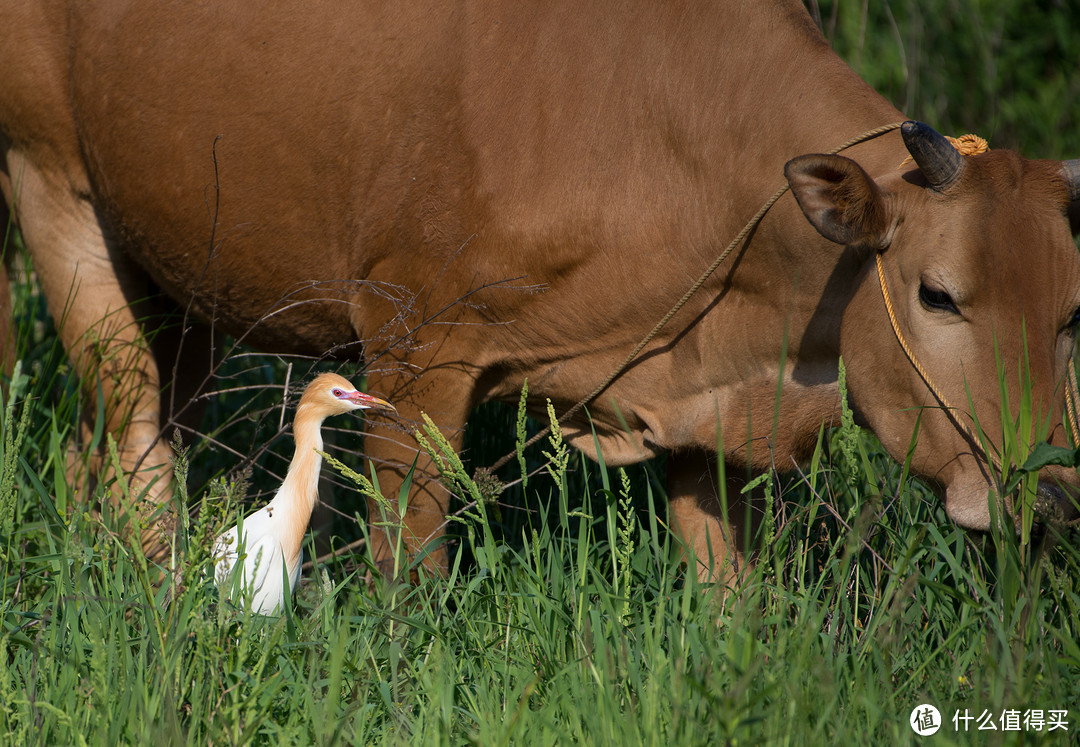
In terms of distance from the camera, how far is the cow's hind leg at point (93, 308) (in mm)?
3988

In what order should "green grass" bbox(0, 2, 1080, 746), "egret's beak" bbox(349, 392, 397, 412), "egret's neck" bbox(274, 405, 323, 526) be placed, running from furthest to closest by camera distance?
"egret's beak" bbox(349, 392, 397, 412), "egret's neck" bbox(274, 405, 323, 526), "green grass" bbox(0, 2, 1080, 746)

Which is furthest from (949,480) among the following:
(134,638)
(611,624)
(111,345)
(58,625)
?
(111,345)

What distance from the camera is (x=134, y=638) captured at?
260 cm

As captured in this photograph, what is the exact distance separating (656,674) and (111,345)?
2.55 metres

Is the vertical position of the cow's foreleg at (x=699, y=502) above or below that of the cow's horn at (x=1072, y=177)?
below

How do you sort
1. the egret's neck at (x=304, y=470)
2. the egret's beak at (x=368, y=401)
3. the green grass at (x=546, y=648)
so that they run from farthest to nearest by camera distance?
1. the egret's beak at (x=368, y=401)
2. the egret's neck at (x=304, y=470)
3. the green grass at (x=546, y=648)

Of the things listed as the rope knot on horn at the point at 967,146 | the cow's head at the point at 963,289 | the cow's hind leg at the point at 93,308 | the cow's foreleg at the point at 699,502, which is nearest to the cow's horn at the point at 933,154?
the cow's head at the point at 963,289

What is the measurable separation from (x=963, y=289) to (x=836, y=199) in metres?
0.36

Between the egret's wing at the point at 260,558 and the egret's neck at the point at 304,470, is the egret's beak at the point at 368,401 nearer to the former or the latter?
the egret's neck at the point at 304,470

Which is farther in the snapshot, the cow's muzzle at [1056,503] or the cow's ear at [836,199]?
the cow's ear at [836,199]

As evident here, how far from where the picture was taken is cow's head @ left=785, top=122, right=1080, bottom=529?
260 centimetres

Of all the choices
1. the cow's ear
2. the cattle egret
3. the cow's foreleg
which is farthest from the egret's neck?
the cow's ear

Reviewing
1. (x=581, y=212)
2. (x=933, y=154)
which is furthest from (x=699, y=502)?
(x=933, y=154)

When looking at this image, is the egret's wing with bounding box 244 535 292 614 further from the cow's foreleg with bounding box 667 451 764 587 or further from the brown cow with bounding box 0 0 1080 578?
the cow's foreleg with bounding box 667 451 764 587
